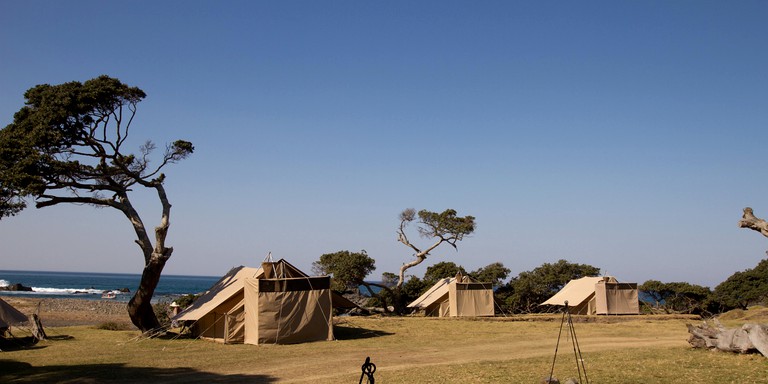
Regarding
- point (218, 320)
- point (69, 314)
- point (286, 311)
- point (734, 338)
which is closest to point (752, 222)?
point (734, 338)

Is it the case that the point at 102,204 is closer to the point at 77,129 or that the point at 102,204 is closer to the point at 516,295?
the point at 77,129

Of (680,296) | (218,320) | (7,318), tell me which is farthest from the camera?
(680,296)

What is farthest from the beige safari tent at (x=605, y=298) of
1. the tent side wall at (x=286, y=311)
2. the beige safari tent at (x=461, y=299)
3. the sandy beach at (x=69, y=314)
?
the sandy beach at (x=69, y=314)

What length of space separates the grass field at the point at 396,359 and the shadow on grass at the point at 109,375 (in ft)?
0.08

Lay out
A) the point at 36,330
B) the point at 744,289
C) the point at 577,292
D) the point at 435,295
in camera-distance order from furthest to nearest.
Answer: the point at 744,289, the point at 577,292, the point at 435,295, the point at 36,330

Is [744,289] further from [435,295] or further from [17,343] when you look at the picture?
[17,343]

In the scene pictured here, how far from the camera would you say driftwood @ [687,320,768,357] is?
1378cm

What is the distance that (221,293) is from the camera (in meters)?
23.1

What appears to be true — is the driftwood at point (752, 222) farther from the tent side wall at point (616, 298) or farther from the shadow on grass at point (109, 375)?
the tent side wall at point (616, 298)

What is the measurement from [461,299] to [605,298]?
857 centimetres

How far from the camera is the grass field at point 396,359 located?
12.7 m

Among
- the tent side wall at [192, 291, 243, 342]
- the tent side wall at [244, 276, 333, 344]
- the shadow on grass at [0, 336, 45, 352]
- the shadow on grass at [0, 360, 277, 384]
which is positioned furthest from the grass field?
the tent side wall at [192, 291, 243, 342]

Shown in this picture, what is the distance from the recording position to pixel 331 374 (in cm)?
1355

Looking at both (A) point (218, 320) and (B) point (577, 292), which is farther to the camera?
(B) point (577, 292)
